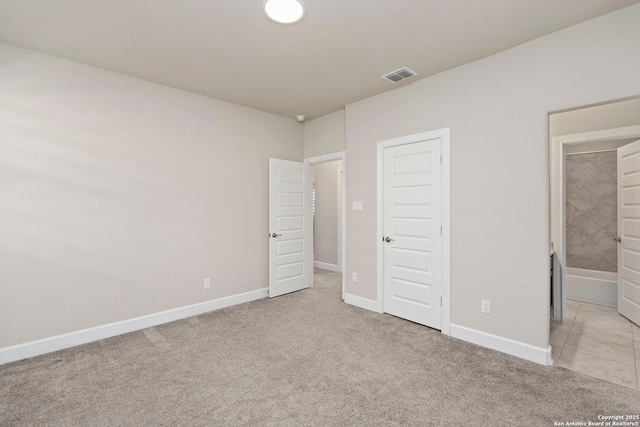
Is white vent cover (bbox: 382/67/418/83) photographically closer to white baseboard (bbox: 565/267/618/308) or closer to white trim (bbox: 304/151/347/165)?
white trim (bbox: 304/151/347/165)

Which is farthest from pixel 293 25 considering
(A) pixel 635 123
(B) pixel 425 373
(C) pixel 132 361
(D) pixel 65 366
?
(A) pixel 635 123

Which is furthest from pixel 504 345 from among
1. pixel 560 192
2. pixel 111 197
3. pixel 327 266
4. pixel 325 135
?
pixel 111 197

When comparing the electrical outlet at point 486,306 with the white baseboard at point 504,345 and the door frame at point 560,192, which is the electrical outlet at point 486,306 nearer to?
the white baseboard at point 504,345

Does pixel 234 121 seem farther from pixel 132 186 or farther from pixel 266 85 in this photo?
pixel 132 186

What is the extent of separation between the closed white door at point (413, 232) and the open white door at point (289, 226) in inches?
Answer: 60.7

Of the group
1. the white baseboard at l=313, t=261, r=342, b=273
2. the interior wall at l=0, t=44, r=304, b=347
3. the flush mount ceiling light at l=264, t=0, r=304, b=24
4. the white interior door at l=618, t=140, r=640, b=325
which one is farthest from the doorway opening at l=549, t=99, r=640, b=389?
the interior wall at l=0, t=44, r=304, b=347

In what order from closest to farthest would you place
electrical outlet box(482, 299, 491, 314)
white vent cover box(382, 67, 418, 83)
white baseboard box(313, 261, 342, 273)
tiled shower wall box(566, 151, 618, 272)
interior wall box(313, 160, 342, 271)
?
electrical outlet box(482, 299, 491, 314), white vent cover box(382, 67, 418, 83), tiled shower wall box(566, 151, 618, 272), white baseboard box(313, 261, 342, 273), interior wall box(313, 160, 342, 271)

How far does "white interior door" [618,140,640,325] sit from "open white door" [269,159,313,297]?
4.02 m

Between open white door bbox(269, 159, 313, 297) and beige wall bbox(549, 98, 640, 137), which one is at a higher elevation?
beige wall bbox(549, 98, 640, 137)

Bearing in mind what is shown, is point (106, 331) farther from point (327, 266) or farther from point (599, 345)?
point (599, 345)

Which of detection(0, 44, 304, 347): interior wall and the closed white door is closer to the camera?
detection(0, 44, 304, 347): interior wall

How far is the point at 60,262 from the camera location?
2773 mm

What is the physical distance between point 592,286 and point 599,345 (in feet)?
5.60

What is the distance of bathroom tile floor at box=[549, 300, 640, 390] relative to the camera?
7.58ft
